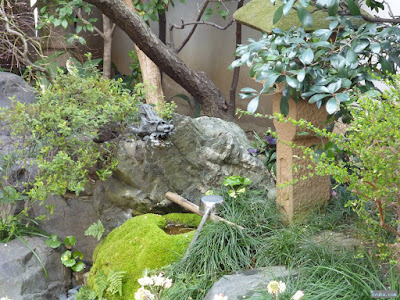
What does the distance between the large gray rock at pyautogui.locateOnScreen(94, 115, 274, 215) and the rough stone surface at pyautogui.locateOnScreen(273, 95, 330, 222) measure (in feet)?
1.81

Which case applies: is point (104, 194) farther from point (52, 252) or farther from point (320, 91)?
point (320, 91)

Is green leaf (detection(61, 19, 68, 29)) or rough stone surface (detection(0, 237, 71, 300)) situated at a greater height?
green leaf (detection(61, 19, 68, 29))

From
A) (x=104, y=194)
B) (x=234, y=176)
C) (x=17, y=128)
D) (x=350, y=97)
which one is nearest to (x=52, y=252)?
(x=104, y=194)

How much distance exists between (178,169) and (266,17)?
1694 millimetres

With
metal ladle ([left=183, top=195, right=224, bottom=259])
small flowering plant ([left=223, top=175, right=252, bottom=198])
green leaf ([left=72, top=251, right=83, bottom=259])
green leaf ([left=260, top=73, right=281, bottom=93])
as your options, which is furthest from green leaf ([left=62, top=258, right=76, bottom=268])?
green leaf ([left=260, top=73, right=281, bottom=93])

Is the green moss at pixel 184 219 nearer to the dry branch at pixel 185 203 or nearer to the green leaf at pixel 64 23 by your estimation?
the dry branch at pixel 185 203

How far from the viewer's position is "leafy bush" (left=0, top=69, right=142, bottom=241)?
15.0 feet

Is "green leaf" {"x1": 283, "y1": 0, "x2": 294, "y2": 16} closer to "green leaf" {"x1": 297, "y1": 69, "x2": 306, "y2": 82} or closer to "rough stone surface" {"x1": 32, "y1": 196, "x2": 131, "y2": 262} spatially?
"green leaf" {"x1": 297, "y1": 69, "x2": 306, "y2": 82}

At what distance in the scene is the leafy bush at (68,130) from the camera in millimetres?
4562

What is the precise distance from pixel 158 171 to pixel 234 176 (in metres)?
0.74

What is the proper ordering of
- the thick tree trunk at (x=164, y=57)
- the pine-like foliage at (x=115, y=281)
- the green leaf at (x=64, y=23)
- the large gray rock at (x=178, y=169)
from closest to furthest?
the pine-like foliage at (x=115, y=281), the large gray rock at (x=178, y=169), the thick tree trunk at (x=164, y=57), the green leaf at (x=64, y=23)

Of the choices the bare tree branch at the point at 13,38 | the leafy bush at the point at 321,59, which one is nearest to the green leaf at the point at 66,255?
the bare tree branch at the point at 13,38

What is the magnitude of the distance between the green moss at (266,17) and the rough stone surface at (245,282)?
190 cm

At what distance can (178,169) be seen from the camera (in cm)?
507
